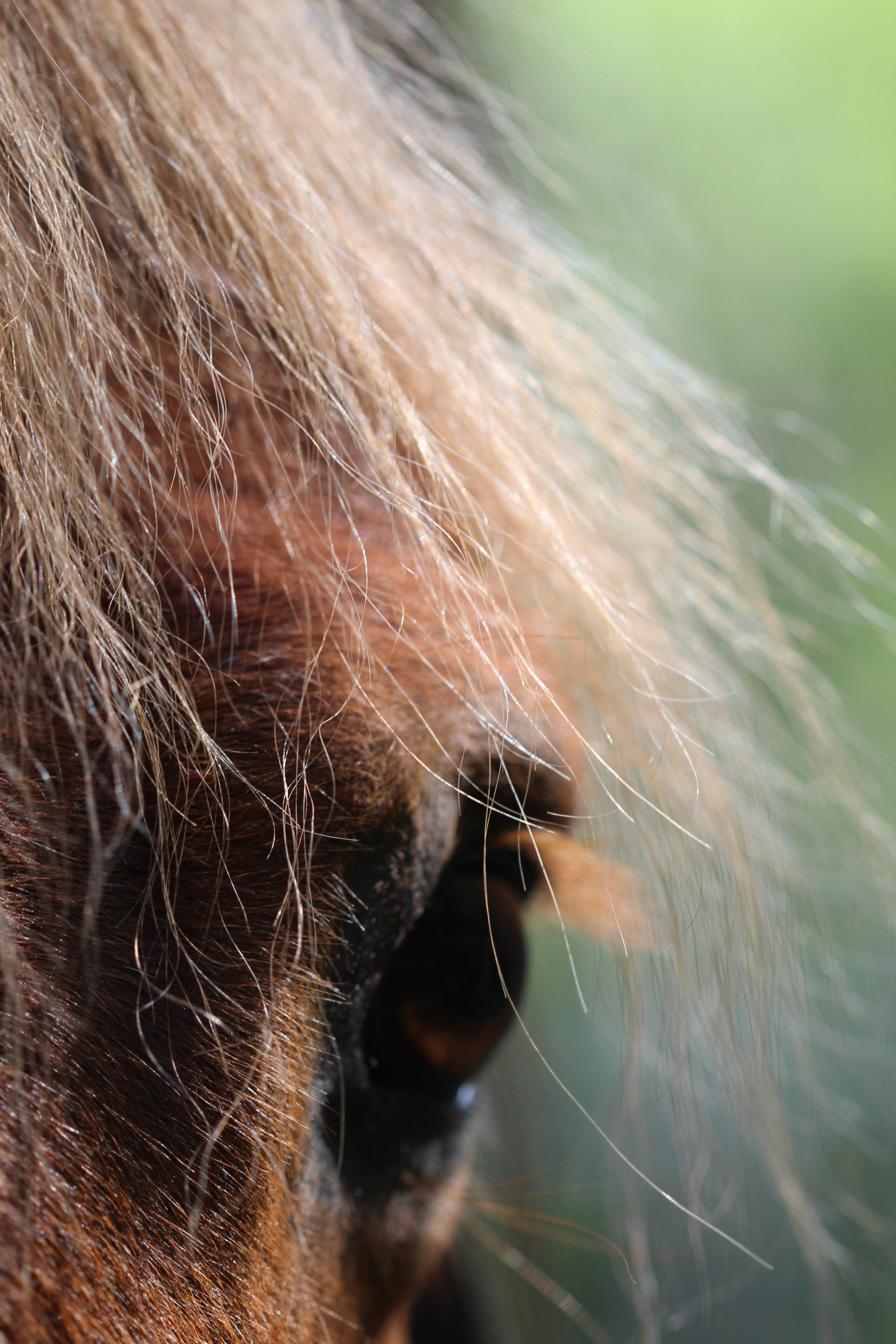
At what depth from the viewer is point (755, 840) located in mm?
Result: 491

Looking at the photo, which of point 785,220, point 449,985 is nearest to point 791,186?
point 785,220

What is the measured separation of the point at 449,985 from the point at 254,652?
0.14 metres

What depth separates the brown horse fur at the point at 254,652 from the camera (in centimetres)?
25

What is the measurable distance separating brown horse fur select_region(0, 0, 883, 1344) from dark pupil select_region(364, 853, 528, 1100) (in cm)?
2

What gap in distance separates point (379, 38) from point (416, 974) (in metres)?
0.46

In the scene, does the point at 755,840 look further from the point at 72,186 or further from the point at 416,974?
the point at 72,186

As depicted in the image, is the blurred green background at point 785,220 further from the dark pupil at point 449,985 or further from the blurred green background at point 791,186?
the dark pupil at point 449,985

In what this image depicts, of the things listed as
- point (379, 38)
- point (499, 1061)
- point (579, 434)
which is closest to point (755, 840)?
point (579, 434)

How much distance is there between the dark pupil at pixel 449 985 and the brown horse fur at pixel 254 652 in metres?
0.02

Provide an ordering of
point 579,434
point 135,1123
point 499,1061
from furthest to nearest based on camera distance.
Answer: point 499,1061
point 579,434
point 135,1123

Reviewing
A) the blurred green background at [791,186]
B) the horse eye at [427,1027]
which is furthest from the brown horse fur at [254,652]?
the blurred green background at [791,186]

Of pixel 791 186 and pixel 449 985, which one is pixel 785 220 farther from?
pixel 449 985

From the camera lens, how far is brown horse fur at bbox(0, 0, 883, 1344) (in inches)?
9.7

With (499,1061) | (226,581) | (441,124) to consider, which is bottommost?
(499,1061)
